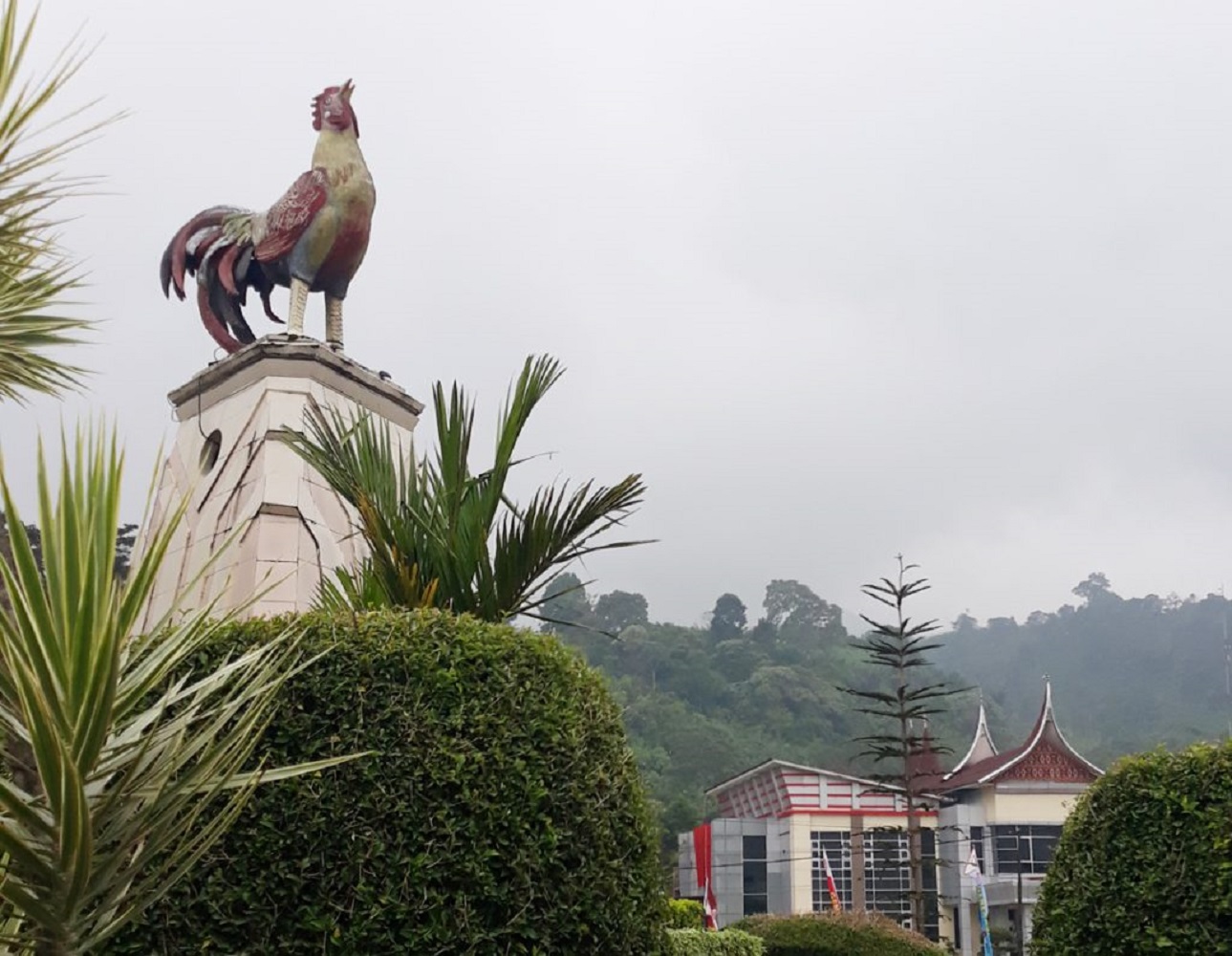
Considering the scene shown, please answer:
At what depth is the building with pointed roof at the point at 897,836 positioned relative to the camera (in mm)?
30250

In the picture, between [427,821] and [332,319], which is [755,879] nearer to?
[332,319]

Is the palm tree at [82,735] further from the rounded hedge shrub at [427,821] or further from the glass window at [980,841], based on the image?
the glass window at [980,841]

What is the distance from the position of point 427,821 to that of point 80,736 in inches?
61.6

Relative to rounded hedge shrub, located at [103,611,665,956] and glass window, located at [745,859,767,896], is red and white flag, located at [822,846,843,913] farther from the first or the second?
rounded hedge shrub, located at [103,611,665,956]

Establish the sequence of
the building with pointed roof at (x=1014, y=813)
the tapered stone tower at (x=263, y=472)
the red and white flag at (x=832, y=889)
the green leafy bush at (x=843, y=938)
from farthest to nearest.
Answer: the building with pointed roof at (x=1014, y=813)
the red and white flag at (x=832, y=889)
the green leafy bush at (x=843, y=938)
the tapered stone tower at (x=263, y=472)

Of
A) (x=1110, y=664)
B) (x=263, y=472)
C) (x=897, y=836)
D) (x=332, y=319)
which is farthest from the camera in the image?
(x=1110, y=664)

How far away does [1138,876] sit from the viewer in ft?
15.4

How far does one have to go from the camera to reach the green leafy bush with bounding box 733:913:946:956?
47.2 ft

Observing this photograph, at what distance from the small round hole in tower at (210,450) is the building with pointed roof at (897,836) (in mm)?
22974

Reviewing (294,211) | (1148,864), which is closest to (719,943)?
(1148,864)

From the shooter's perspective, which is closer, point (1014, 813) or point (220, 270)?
point (220, 270)

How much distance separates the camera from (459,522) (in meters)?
4.58

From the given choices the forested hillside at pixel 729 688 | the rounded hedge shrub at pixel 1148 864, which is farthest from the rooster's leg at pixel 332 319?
the forested hillside at pixel 729 688

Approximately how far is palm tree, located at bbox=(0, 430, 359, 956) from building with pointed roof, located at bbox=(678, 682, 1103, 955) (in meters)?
28.4
